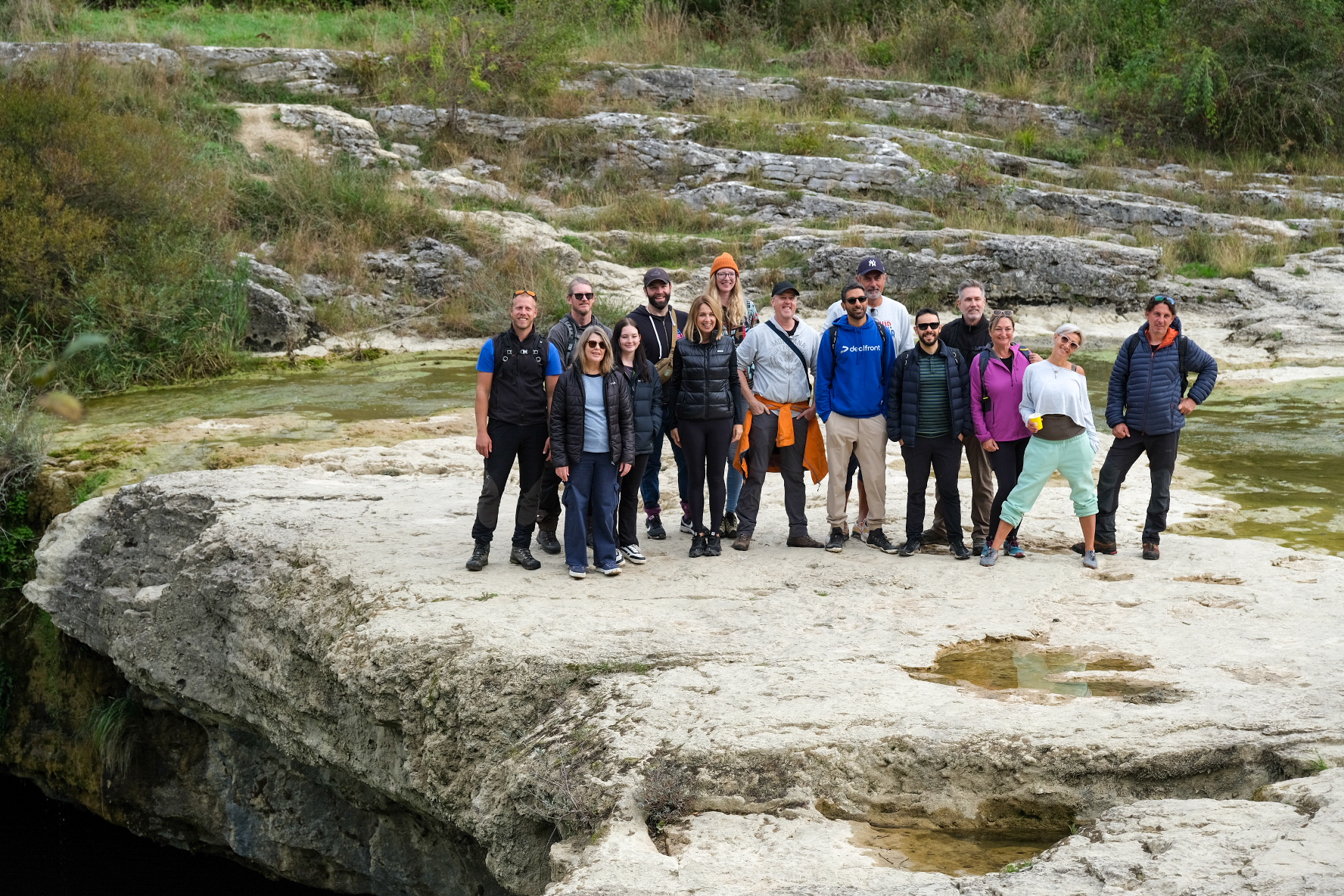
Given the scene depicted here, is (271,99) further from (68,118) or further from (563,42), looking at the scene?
(68,118)

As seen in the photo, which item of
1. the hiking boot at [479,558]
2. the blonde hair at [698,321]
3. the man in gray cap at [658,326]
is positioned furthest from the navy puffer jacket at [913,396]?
the hiking boot at [479,558]

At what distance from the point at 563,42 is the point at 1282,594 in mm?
20404

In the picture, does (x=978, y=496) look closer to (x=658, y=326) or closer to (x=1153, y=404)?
(x=1153, y=404)

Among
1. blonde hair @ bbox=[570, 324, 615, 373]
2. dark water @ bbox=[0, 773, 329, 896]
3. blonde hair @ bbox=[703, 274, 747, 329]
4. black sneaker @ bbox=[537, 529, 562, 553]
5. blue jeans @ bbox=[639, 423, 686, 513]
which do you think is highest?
blonde hair @ bbox=[703, 274, 747, 329]

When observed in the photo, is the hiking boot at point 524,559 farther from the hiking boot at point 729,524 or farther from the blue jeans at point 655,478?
the hiking boot at point 729,524

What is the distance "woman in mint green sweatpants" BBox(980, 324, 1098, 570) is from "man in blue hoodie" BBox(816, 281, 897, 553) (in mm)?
863

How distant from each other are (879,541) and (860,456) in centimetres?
59

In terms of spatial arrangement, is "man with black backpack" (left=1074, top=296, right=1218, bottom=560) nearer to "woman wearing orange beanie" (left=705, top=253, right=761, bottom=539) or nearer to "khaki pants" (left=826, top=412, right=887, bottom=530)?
"khaki pants" (left=826, top=412, right=887, bottom=530)

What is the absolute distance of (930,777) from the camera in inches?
181

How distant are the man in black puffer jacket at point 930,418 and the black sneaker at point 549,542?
88.4 inches

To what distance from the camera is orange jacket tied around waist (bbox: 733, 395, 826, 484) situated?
7.62 meters

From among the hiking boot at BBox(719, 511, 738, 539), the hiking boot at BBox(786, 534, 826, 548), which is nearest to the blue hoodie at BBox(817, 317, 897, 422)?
the hiking boot at BBox(786, 534, 826, 548)

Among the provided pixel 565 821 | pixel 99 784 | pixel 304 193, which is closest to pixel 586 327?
pixel 565 821

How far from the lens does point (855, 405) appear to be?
7625 mm
